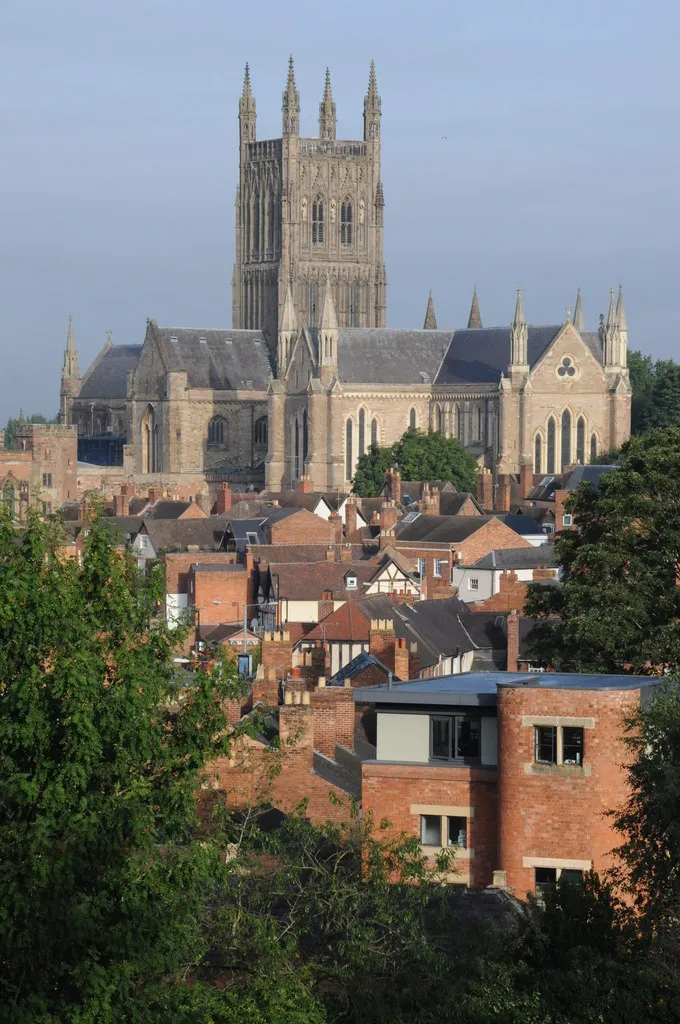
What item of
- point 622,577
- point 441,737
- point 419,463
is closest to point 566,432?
point 419,463

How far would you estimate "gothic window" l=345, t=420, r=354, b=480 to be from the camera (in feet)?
476

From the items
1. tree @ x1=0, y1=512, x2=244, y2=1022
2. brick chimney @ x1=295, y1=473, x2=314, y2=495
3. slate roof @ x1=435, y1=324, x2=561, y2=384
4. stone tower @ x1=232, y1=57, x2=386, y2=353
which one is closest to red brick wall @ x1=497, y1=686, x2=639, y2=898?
tree @ x1=0, y1=512, x2=244, y2=1022

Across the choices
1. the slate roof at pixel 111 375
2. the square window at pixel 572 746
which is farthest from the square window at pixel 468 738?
the slate roof at pixel 111 375

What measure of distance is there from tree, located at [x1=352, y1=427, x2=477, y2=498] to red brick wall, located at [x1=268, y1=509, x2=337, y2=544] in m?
33.4

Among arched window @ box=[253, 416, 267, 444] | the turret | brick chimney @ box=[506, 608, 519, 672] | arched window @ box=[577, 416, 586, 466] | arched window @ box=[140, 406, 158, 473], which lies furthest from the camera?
arched window @ box=[253, 416, 267, 444]

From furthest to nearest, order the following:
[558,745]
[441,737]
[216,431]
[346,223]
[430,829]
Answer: [346,223] → [216,431] → [441,737] → [430,829] → [558,745]

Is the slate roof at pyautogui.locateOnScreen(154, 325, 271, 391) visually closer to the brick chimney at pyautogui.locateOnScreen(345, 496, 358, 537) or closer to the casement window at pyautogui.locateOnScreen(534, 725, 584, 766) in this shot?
the brick chimney at pyautogui.locateOnScreen(345, 496, 358, 537)

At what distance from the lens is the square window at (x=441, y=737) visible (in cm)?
3203

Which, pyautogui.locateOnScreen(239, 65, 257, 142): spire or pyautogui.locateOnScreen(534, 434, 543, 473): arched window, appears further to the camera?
pyautogui.locateOnScreen(239, 65, 257, 142): spire

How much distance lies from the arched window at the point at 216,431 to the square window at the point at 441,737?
126 m

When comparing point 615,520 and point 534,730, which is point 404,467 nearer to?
point 615,520

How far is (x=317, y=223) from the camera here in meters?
166

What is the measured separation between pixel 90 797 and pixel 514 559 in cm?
6020

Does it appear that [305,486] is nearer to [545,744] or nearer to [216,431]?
[216,431]
